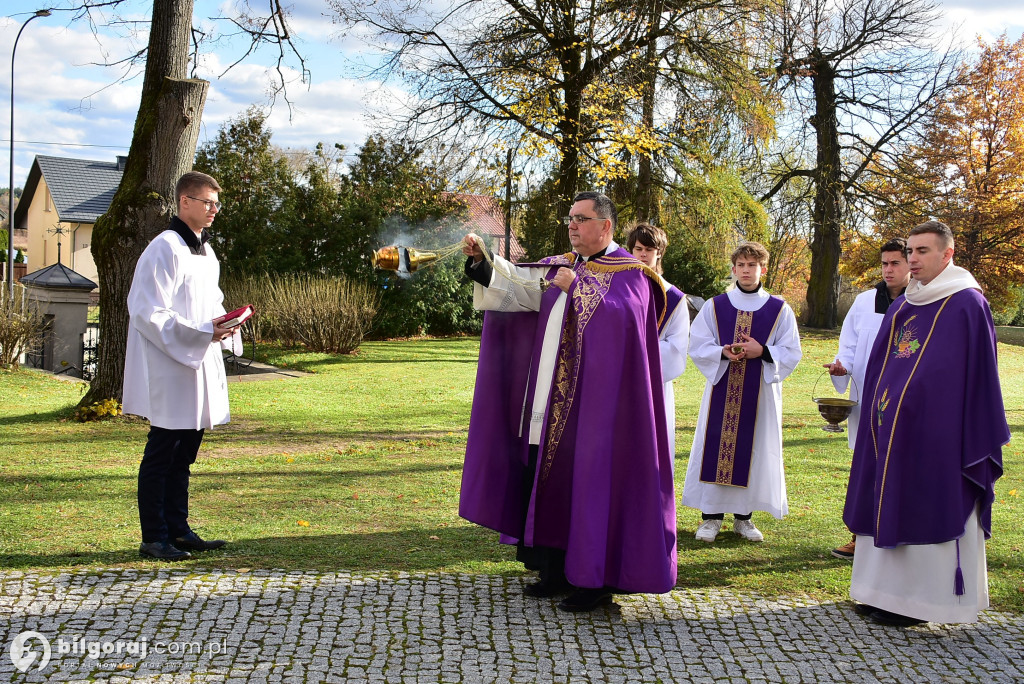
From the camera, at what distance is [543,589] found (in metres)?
4.80

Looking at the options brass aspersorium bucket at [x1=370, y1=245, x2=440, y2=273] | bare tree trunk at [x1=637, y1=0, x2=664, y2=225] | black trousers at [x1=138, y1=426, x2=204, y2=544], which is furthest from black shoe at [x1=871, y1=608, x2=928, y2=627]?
bare tree trunk at [x1=637, y1=0, x2=664, y2=225]

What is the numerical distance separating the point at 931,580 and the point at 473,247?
2.91 metres

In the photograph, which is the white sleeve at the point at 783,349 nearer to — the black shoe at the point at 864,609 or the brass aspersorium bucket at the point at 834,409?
the brass aspersorium bucket at the point at 834,409

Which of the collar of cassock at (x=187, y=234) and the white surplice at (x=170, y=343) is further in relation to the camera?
the collar of cassock at (x=187, y=234)

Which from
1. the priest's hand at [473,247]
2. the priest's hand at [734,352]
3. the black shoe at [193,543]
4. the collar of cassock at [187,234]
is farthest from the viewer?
the priest's hand at [734,352]

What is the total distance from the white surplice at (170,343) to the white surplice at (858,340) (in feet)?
13.8

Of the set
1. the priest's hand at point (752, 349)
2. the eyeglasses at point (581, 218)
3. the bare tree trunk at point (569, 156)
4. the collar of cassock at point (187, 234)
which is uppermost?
the bare tree trunk at point (569, 156)

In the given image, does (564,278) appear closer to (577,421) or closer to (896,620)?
(577,421)

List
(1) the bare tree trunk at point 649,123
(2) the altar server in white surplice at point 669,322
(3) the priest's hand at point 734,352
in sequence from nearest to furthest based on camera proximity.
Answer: (2) the altar server in white surplice at point 669,322 < (3) the priest's hand at point 734,352 < (1) the bare tree trunk at point 649,123

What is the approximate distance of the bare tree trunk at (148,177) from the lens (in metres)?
9.91

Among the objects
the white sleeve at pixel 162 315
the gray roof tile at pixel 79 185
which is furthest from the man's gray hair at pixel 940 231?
the gray roof tile at pixel 79 185

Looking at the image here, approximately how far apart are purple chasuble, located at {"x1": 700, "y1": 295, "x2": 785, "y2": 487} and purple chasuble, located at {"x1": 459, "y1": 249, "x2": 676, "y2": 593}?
1.53 metres

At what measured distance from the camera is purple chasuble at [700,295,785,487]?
6262 millimetres

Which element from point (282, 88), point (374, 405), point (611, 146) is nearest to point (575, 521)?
point (374, 405)
